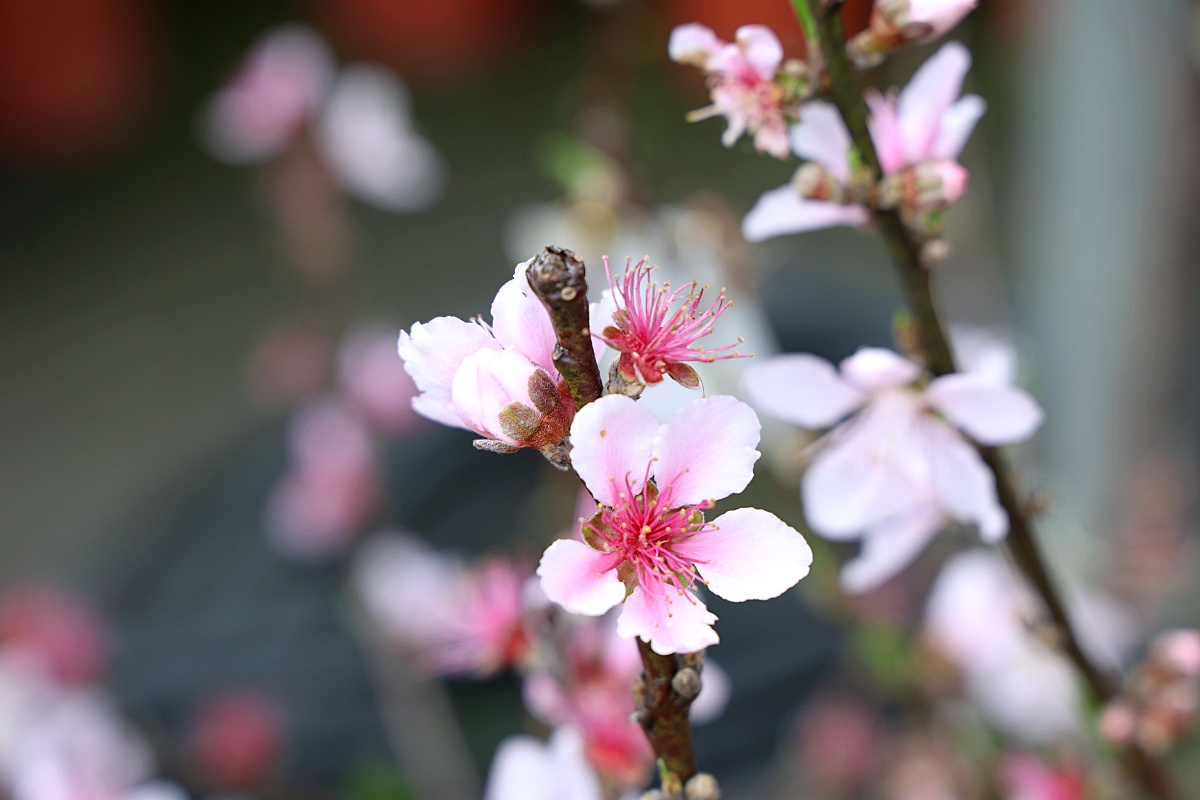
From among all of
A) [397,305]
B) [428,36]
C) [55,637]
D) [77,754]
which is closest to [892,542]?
[77,754]

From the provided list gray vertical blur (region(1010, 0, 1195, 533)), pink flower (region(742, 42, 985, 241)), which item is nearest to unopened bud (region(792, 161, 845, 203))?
pink flower (region(742, 42, 985, 241))

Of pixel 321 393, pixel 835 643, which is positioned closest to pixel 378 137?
pixel 321 393

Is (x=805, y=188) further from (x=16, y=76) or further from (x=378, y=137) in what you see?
(x=16, y=76)

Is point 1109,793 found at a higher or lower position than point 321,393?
lower

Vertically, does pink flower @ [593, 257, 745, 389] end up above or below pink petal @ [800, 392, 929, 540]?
above

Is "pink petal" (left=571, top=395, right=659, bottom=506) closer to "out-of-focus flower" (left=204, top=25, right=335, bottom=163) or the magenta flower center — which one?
the magenta flower center

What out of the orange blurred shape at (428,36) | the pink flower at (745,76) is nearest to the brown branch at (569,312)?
the pink flower at (745,76)

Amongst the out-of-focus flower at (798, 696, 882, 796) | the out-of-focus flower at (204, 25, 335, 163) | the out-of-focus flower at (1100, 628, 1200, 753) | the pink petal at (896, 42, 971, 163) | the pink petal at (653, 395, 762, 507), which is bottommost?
the out-of-focus flower at (798, 696, 882, 796)
